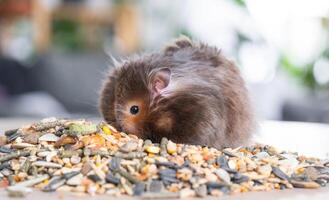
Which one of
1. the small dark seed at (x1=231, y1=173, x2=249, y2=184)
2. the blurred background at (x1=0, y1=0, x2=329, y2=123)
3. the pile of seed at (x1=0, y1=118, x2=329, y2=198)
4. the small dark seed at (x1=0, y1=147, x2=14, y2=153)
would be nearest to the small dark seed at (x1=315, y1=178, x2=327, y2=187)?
the pile of seed at (x1=0, y1=118, x2=329, y2=198)

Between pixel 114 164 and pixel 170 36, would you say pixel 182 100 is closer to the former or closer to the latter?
pixel 114 164

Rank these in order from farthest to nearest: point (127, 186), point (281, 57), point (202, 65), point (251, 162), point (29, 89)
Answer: point (281, 57), point (29, 89), point (202, 65), point (251, 162), point (127, 186)

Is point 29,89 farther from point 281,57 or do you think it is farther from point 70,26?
point 281,57

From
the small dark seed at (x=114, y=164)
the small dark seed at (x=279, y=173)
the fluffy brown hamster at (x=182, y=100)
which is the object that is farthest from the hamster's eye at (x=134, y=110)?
the small dark seed at (x=279, y=173)

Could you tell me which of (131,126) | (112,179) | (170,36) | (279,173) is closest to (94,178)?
(112,179)

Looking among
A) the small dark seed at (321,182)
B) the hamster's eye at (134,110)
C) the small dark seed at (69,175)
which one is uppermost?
the hamster's eye at (134,110)

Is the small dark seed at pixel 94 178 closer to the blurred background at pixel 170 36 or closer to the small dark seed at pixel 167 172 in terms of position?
the small dark seed at pixel 167 172

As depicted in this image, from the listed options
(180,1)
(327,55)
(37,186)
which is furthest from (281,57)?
(37,186)
